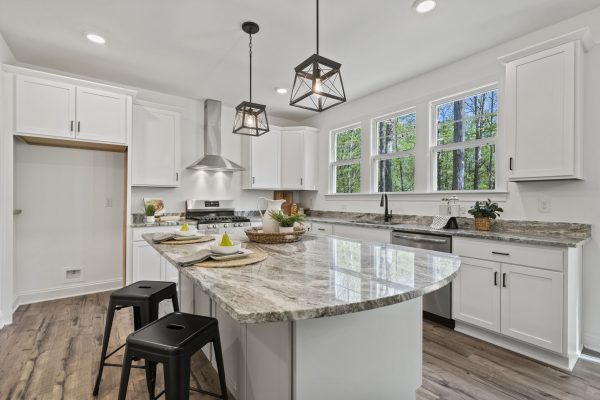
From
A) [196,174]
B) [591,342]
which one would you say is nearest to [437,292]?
[591,342]

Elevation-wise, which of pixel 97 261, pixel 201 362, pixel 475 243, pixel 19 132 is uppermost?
pixel 19 132

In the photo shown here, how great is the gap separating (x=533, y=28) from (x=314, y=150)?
3.21 meters

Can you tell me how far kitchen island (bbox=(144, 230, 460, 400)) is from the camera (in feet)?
2.86

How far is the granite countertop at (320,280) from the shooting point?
0.81 m

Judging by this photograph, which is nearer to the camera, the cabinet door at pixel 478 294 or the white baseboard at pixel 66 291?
the cabinet door at pixel 478 294

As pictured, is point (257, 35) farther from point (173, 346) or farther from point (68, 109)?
point (173, 346)

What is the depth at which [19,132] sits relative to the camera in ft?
9.56

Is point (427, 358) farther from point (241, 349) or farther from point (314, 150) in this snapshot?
point (314, 150)

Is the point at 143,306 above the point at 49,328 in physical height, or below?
above

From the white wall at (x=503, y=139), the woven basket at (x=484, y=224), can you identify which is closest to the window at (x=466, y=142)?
the white wall at (x=503, y=139)

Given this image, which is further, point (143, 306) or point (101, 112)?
point (101, 112)

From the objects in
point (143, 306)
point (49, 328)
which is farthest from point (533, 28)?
point (49, 328)

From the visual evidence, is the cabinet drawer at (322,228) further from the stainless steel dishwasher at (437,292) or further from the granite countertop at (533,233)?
the stainless steel dishwasher at (437,292)

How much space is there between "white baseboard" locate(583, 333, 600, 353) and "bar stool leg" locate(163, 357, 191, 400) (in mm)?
3021
